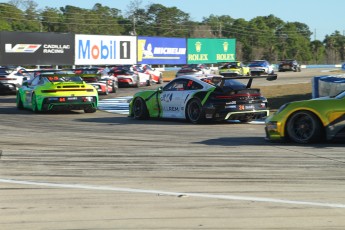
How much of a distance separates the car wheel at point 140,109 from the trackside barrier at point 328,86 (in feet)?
16.8

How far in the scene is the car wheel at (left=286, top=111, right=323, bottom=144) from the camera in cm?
1150

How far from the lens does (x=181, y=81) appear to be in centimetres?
1734

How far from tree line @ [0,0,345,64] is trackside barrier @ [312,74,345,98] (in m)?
78.9

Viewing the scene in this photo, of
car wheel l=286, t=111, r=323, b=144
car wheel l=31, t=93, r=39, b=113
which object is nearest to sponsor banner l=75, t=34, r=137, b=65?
car wheel l=31, t=93, r=39, b=113

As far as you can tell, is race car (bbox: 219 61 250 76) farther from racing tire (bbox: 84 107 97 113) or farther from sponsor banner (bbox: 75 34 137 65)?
racing tire (bbox: 84 107 97 113)

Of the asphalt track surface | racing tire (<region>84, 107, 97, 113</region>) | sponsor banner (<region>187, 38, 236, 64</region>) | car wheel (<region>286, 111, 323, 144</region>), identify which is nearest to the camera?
the asphalt track surface

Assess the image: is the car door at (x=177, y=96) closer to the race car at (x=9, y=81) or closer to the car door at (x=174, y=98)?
the car door at (x=174, y=98)

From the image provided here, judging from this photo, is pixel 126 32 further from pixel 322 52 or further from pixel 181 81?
pixel 181 81

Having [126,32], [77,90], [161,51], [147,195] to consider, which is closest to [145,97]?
[77,90]

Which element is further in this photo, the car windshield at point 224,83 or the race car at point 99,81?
the race car at point 99,81

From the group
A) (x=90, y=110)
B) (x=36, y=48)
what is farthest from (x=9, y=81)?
(x=36, y=48)

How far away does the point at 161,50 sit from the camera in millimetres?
62031

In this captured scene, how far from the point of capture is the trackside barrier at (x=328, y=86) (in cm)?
1869

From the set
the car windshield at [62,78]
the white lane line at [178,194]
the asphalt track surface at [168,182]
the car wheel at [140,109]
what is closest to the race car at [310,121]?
the asphalt track surface at [168,182]
